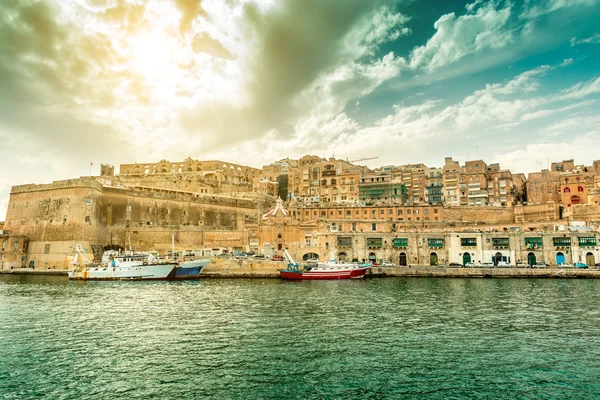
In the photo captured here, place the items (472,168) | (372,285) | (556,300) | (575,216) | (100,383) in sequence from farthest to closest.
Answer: (472,168) < (575,216) < (372,285) < (556,300) < (100,383)

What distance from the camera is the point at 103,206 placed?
61062 mm

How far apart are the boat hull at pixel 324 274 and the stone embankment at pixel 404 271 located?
3015 millimetres

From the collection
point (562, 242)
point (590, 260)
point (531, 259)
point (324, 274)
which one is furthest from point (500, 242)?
point (324, 274)

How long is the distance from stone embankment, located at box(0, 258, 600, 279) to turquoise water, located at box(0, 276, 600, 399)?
1268 centimetres

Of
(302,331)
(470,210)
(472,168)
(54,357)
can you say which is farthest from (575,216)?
(54,357)

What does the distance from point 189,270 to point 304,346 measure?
108 ft

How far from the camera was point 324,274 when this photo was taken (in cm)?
4516

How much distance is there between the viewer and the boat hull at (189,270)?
47812 mm

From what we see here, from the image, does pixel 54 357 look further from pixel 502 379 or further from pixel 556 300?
pixel 556 300

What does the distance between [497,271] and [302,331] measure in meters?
32.4

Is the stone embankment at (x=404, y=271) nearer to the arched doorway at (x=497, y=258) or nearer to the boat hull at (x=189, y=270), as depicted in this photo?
the boat hull at (x=189, y=270)

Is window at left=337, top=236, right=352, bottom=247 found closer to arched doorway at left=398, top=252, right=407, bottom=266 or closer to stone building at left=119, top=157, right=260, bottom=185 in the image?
arched doorway at left=398, top=252, right=407, bottom=266

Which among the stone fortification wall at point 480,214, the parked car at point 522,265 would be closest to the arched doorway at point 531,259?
the parked car at point 522,265

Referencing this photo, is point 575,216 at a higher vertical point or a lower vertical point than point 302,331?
higher
